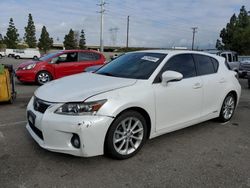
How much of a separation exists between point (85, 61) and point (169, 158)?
8.18 m

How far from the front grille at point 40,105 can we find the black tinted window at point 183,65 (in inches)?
73.3

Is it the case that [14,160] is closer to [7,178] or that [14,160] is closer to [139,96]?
[7,178]

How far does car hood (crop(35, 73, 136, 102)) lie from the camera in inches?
131

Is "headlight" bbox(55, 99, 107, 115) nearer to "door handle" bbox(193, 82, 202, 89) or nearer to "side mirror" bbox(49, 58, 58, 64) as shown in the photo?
"door handle" bbox(193, 82, 202, 89)

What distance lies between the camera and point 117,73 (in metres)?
4.26

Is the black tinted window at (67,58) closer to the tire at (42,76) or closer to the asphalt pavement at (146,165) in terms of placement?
the tire at (42,76)

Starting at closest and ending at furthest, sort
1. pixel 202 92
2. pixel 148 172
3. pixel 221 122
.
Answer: pixel 148 172
pixel 202 92
pixel 221 122

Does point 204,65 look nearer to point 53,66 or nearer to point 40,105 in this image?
point 40,105

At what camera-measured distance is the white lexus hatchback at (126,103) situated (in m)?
3.17

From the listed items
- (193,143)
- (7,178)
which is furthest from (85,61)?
(7,178)

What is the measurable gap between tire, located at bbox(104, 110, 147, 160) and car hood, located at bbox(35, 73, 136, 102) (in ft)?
1.47

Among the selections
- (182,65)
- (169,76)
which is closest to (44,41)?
(182,65)

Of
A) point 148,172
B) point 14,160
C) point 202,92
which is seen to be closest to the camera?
point 148,172

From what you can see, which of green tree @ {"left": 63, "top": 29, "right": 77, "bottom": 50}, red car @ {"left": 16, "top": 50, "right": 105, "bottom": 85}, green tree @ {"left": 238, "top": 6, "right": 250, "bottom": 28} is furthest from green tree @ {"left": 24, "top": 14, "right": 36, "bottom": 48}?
red car @ {"left": 16, "top": 50, "right": 105, "bottom": 85}
